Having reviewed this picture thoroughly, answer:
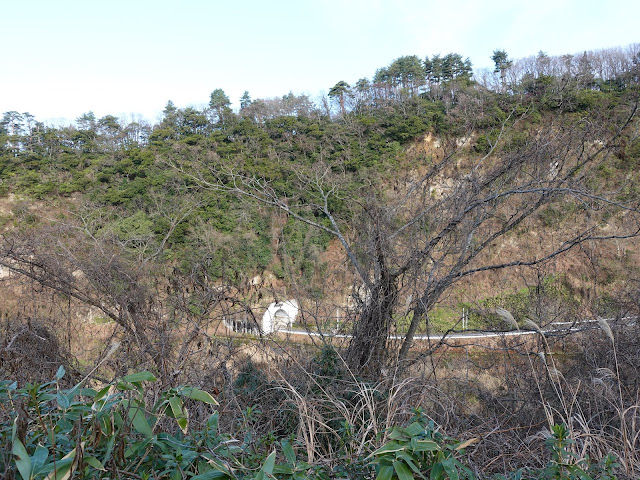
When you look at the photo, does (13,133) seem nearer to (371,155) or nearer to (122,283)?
(371,155)

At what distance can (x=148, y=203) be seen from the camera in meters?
19.8

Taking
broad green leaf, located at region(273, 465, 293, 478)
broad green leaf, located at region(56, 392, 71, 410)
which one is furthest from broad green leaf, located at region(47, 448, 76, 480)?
broad green leaf, located at region(273, 465, 293, 478)

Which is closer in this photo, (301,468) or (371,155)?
(301,468)

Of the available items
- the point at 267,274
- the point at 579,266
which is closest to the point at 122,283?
the point at 267,274

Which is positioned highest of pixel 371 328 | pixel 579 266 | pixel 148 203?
pixel 148 203

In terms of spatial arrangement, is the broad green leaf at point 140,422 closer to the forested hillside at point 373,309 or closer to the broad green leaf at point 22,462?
the forested hillside at point 373,309

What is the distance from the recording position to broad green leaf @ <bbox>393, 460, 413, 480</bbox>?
1.25m

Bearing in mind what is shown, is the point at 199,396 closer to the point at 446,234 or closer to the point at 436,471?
the point at 436,471

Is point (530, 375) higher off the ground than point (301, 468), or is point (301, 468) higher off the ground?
point (301, 468)

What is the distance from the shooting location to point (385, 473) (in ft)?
4.23

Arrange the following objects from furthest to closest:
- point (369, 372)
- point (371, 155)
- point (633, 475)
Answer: point (371, 155) < point (369, 372) < point (633, 475)

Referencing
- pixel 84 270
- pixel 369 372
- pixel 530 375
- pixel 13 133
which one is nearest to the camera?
pixel 369 372

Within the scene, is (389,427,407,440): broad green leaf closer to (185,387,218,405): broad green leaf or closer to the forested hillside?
the forested hillside

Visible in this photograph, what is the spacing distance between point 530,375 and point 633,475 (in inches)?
127
